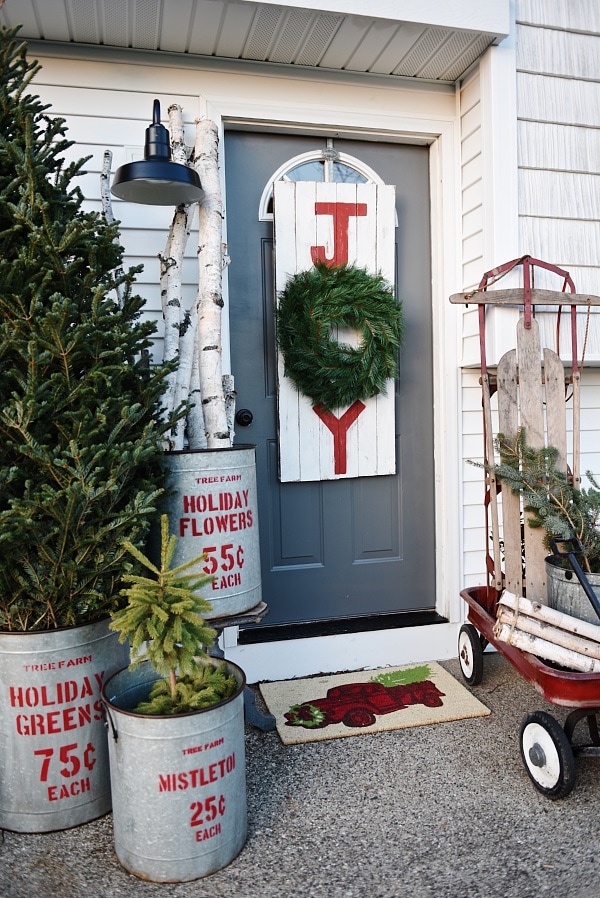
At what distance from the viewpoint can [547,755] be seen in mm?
2211

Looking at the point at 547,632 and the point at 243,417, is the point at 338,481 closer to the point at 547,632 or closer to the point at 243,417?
the point at 243,417

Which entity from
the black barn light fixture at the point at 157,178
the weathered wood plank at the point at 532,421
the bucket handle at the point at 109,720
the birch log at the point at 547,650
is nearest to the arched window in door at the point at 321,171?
the black barn light fixture at the point at 157,178

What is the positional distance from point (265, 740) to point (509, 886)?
3.51 feet

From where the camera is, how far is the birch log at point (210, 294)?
8.41 ft

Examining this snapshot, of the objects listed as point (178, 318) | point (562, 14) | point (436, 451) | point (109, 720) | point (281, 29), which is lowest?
point (109, 720)

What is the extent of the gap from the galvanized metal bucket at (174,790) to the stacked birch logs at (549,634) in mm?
1056

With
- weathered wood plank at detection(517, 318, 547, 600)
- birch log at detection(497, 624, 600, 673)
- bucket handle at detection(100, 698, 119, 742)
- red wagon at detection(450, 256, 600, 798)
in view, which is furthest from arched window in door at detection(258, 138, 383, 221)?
bucket handle at detection(100, 698, 119, 742)

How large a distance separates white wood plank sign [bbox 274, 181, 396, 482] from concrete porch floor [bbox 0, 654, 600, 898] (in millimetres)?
1269

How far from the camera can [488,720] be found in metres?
2.75

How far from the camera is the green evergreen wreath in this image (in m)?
3.13


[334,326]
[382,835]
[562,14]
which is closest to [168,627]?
[382,835]

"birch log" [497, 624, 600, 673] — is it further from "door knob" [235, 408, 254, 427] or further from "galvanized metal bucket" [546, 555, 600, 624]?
"door knob" [235, 408, 254, 427]

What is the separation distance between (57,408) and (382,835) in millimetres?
1605

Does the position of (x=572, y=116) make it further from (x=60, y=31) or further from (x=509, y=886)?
(x=509, y=886)
